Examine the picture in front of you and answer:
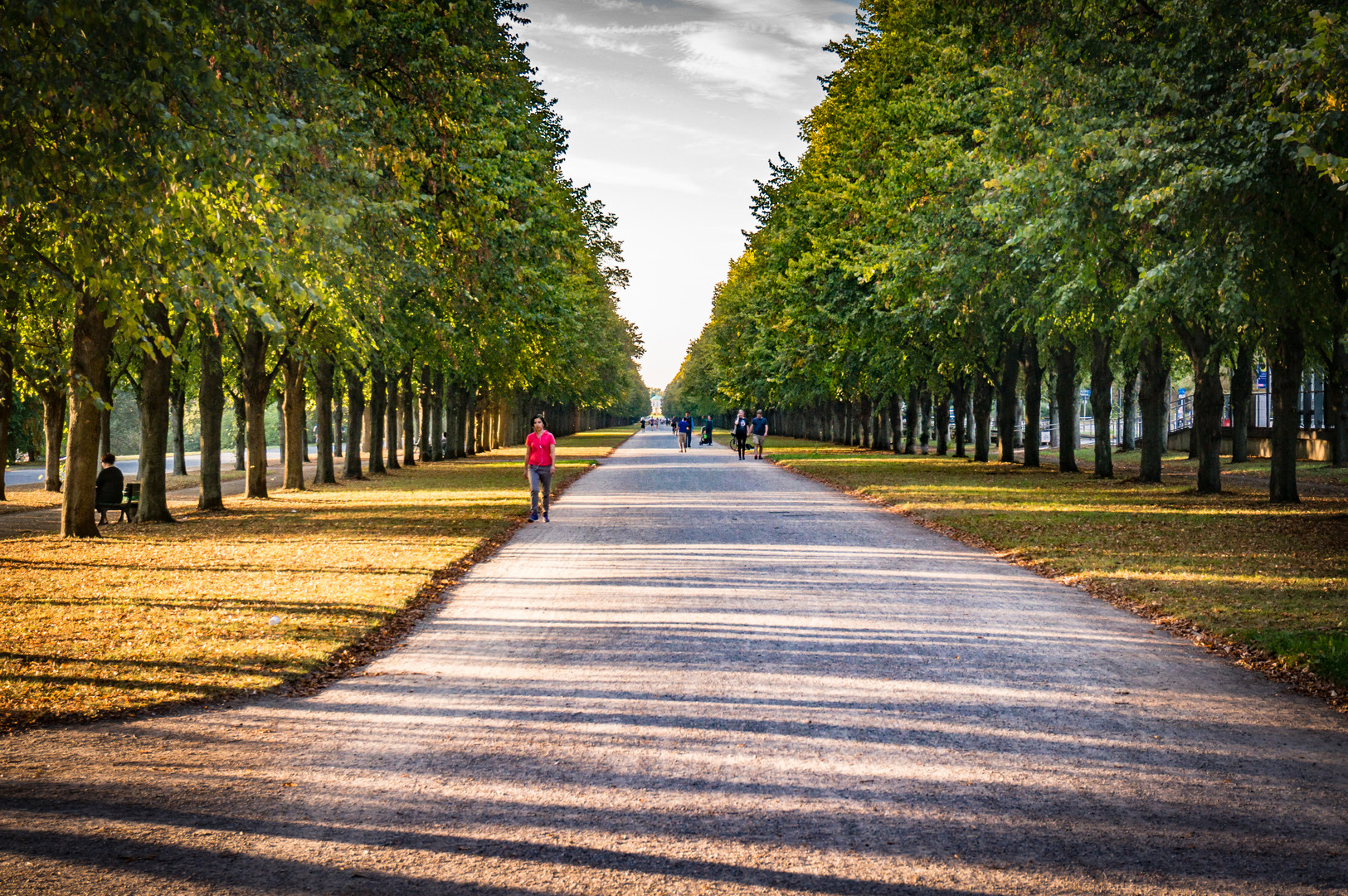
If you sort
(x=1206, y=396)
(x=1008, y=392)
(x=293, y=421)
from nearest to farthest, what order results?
(x=1206, y=396)
(x=293, y=421)
(x=1008, y=392)

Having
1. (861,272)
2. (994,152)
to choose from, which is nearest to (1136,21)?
(994,152)

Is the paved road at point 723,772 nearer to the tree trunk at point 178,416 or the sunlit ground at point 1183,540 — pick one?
the sunlit ground at point 1183,540

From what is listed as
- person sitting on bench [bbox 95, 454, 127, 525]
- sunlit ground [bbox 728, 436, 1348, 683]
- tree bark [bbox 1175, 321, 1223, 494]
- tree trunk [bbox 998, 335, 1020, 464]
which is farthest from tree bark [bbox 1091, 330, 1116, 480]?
person sitting on bench [bbox 95, 454, 127, 525]

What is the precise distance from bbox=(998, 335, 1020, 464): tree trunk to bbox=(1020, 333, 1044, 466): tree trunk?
1.14ft

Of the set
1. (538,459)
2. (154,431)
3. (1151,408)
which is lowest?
(538,459)

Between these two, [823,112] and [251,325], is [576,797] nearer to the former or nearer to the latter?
[251,325]

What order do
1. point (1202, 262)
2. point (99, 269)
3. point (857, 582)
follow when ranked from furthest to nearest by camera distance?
point (1202, 262) → point (857, 582) → point (99, 269)

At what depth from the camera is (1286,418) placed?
2178 cm

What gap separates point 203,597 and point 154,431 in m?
9.46

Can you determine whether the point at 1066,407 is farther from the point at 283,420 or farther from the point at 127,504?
the point at 127,504

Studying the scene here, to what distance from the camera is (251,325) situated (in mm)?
22125

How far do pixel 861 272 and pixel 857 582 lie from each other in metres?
18.6

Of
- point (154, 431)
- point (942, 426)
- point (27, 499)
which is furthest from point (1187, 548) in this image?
point (942, 426)

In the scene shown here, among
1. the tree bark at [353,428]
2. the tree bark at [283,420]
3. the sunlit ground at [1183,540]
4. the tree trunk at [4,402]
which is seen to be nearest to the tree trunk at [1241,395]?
the sunlit ground at [1183,540]
